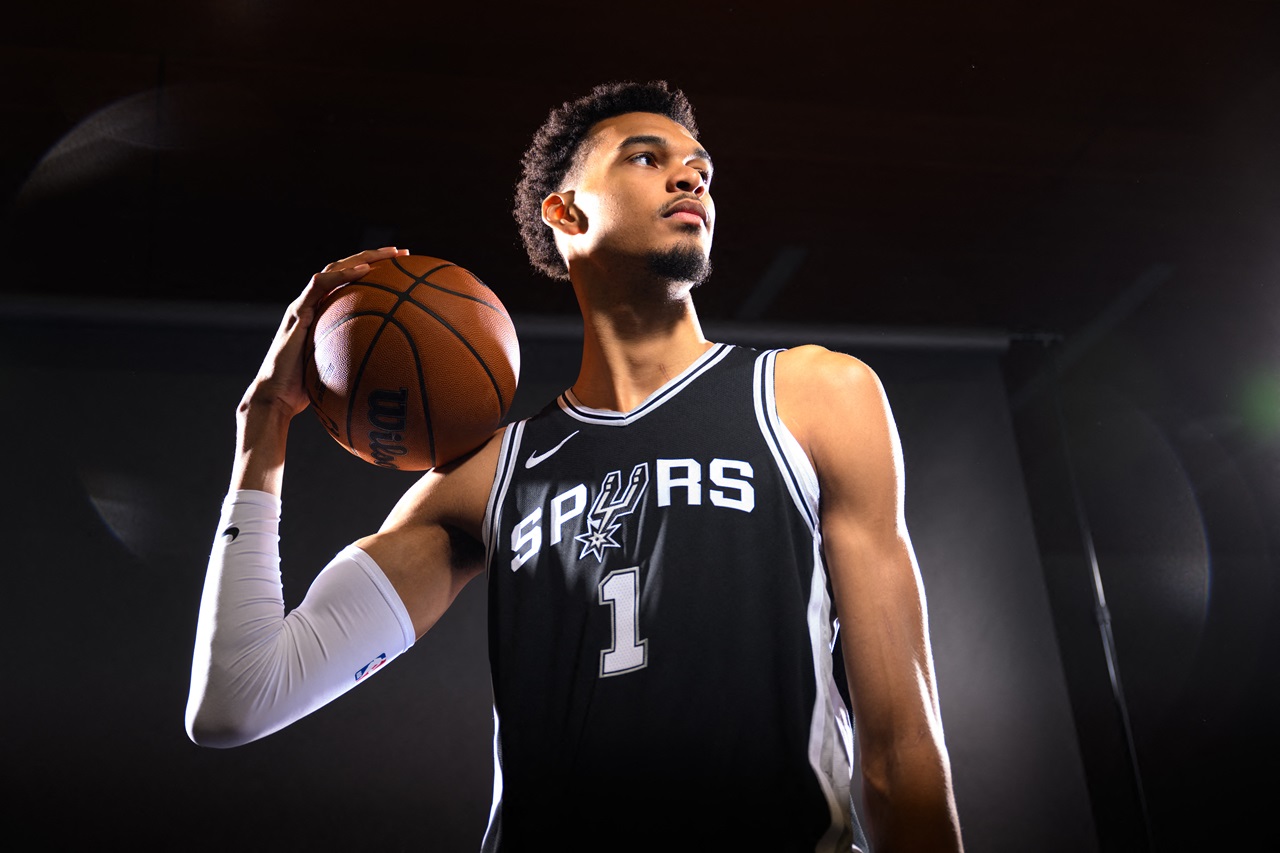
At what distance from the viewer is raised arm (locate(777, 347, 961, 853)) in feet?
3.50

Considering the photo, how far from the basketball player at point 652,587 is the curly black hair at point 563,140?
0.73 ft

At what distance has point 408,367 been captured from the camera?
1.34 meters

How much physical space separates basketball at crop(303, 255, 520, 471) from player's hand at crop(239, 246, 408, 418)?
0.01m

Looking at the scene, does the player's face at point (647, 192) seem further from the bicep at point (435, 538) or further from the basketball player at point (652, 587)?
the bicep at point (435, 538)

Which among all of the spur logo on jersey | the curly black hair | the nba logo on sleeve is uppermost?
the curly black hair

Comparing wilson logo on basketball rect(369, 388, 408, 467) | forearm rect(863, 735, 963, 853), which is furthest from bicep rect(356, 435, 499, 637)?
forearm rect(863, 735, 963, 853)

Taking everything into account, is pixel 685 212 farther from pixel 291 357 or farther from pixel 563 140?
pixel 291 357

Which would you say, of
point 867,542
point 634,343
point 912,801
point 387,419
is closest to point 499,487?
point 387,419

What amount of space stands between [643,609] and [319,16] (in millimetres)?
1776

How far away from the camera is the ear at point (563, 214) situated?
62.9 inches

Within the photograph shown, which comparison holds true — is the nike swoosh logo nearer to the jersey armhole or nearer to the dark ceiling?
the jersey armhole

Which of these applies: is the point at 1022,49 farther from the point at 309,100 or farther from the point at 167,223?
the point at 167,223

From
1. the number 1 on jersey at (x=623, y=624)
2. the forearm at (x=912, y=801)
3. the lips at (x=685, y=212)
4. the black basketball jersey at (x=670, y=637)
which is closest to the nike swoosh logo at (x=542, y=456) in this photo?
the black basketball jersey at (x=670, y=637)

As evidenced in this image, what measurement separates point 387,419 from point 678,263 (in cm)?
47
